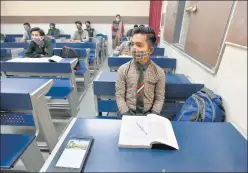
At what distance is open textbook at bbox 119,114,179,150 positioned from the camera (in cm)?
84

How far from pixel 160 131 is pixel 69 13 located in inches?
294

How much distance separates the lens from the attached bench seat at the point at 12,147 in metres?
1.09

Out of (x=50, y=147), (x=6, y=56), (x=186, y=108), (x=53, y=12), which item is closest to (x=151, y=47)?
(x=186, y=108)

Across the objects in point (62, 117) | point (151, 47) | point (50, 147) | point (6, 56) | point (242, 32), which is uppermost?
point (242, 32)

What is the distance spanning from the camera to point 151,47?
1.36 meters

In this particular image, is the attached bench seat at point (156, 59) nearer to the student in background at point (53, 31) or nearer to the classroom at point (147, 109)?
the classroom at point (147, 109)

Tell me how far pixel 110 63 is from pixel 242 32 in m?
1.68

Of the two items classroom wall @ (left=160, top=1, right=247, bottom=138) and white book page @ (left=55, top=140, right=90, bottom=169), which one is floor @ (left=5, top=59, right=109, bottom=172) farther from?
classroom wall @ (left=160, top=1, right=247, bottom=138)

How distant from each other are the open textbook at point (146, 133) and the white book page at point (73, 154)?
0.61ft

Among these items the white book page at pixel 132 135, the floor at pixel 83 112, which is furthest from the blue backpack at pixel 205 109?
the floor at pixel 83 112

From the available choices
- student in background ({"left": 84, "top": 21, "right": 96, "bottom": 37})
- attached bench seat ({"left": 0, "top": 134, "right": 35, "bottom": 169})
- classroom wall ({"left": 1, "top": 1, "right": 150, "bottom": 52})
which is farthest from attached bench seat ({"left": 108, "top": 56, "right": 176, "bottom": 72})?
classroom wall ({"left": 1, "top": 1, "right": 150, "bottom": 52})

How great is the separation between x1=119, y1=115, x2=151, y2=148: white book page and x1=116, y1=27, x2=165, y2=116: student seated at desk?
42cm

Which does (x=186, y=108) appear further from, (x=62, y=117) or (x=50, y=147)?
(x=62, y=117)

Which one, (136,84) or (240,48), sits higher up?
(240,48)
